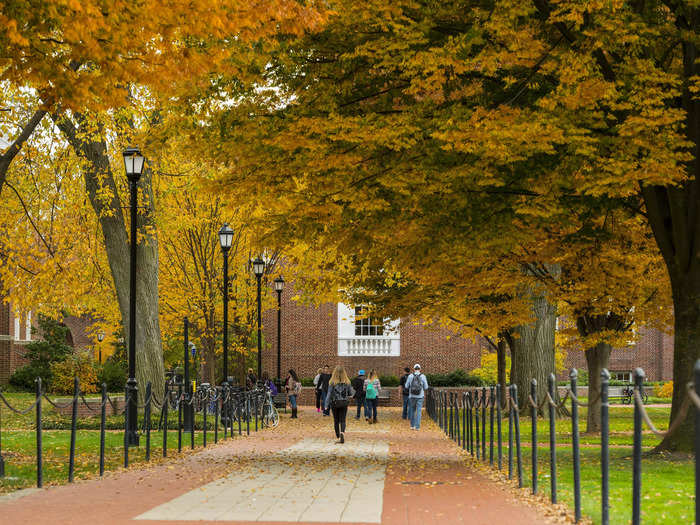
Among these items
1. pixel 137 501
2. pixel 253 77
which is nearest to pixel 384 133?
pixel 253 77

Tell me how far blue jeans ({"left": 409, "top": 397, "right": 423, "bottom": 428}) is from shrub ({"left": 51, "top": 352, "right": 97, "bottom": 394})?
14117 mm

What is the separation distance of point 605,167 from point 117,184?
56.2 ft

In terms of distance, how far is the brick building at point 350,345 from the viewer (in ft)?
180

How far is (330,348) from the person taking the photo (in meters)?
55.4

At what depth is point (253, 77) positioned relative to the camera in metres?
14.9

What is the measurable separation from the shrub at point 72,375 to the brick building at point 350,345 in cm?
1570

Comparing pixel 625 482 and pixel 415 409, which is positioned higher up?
pixel 415 409

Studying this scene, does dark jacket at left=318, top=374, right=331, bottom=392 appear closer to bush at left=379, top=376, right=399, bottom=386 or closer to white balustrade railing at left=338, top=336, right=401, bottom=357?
bush at left=379, top=376, right=399, bottom=386

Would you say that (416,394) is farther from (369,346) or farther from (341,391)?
(369,346)

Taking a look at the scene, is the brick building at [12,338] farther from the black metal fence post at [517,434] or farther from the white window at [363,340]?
the black metal fence post at [517,434]

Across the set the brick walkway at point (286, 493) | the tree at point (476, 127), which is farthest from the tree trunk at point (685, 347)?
the brick walkway at point (286, 493)

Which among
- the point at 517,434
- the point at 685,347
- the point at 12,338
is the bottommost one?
the point at 517,434

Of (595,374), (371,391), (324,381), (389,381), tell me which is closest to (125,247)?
(371,391)

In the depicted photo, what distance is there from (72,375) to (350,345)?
64.3ft
